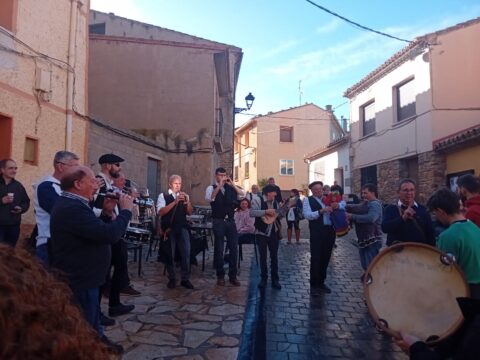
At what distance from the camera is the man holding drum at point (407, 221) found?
4621 millimetres

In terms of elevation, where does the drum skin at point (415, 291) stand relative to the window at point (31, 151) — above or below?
below

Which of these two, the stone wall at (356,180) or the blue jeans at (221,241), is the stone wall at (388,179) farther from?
the blue jeans at (221,241)

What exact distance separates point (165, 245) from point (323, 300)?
8.36 ft

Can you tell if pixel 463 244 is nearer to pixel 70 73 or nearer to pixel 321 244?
pixel 321 244

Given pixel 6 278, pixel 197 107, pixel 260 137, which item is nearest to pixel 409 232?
pixel 6 278

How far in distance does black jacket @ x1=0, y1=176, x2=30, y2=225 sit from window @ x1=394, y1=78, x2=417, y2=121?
13589mm

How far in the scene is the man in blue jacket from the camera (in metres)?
Answer: 2.79

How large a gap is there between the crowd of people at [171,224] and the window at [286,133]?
97.8 ft

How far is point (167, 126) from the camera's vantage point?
15867 mm

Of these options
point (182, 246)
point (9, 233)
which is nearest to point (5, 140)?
point (9, 233)

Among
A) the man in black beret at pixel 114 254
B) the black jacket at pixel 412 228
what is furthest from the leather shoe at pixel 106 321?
the black jacket at pixel 412 228

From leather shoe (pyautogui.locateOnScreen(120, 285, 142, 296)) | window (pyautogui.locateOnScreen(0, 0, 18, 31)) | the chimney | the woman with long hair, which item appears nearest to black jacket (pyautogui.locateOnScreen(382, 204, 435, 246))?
leather shoe (pyautogui.locateOnScreen(120, 285, 142, 296))

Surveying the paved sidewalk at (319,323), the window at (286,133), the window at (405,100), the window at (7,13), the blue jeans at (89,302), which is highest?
the window at (286,133)

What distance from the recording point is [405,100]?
15.7 metres
